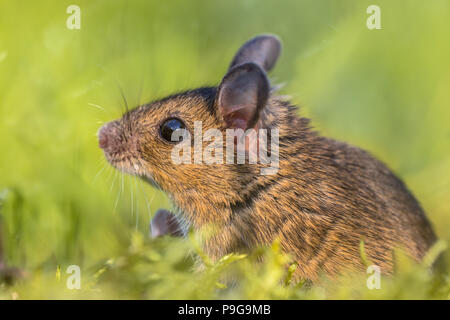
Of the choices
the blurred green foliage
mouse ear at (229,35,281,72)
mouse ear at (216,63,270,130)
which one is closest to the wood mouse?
mouse ear at (216,63,270,130)

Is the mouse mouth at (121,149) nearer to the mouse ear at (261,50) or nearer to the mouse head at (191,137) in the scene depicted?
the mouse head at (191,137)

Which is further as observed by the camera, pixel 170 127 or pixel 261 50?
pixel 261 50

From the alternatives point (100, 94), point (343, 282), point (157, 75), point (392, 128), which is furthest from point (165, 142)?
point (392, 128)

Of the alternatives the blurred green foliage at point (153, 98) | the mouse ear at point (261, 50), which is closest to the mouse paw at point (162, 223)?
the blurred green foliage at point (153, 98)

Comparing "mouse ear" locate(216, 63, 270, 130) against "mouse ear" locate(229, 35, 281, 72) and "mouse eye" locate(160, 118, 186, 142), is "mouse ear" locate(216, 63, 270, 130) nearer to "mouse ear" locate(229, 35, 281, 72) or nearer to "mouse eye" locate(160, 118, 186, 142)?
"mouse eye" locate(160, 118, 186, 142)

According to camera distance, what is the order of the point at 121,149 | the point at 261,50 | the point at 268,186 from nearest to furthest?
the point at 268,186, the point at 121,149, the point at 261,50

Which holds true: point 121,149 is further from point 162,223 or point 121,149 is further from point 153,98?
point 153,98

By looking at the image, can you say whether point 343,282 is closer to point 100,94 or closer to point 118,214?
point 118,214

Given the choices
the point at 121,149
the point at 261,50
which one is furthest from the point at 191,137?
the point at 261,50
